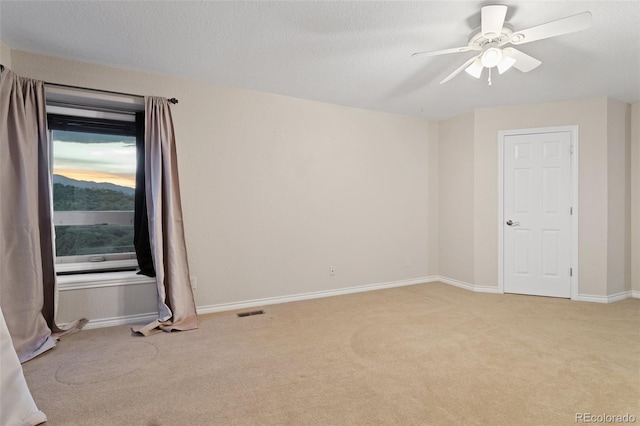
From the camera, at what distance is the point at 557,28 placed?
191 cm

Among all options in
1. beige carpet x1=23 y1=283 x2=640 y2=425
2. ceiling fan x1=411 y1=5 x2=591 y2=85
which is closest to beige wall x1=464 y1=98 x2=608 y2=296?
beige carpet x1=23 y1=283 x2=640 y2=425

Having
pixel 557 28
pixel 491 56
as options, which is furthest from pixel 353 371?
pixel 557 28

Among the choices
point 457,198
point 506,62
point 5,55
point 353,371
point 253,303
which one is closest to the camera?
point 353,371

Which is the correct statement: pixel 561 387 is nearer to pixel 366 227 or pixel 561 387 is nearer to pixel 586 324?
pixel 586 324

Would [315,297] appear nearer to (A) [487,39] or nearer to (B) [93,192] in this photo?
(B) [93,192]

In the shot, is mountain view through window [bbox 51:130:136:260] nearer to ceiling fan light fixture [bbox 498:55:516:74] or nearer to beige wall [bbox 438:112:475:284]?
ceiling fan light fixture [bbox 498:55:516:74]

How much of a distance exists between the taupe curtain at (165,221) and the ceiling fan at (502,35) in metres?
2.41

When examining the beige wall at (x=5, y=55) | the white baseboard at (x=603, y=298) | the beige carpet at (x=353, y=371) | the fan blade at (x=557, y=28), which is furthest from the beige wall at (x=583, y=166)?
the beige wall at (x=5, y=55)

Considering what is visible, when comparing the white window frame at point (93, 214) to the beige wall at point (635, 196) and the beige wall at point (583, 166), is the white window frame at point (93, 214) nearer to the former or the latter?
the beige wall at point (583, 166)

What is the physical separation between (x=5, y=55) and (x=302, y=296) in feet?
11.8

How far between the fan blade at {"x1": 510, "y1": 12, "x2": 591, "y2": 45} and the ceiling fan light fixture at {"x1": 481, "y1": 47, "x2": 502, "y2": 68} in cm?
11

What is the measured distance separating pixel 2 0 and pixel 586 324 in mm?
5351

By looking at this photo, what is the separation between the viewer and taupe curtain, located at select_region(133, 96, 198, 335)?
9.55 ft

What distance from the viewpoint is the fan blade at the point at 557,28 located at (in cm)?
178
